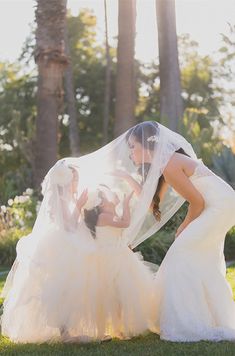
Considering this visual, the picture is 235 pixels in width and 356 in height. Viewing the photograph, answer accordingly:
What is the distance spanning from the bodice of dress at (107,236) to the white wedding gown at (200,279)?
0.49 m

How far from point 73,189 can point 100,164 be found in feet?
1.38

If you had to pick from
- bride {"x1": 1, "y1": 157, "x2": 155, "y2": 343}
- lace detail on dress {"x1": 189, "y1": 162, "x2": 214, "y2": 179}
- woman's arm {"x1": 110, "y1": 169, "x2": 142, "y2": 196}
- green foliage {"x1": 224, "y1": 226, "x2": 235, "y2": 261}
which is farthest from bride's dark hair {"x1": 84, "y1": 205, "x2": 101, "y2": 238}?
green foliage {"x1": 224, "y1": 226, "x2": 235, "y2": 261}

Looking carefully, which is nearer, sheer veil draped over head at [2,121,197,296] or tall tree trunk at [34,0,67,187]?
sheer veil draped over head at [2,121,197,296]

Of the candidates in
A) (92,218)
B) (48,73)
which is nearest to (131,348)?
(92,218)

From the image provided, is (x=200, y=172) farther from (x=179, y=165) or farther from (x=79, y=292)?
(x=79, y=292)

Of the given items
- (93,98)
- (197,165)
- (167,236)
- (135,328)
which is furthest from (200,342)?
(93,98)

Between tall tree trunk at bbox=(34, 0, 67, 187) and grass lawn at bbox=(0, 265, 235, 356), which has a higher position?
tall tree trunk at bbox=(34, 0, 67, 187)

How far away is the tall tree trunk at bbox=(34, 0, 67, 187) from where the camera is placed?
48.0 feet

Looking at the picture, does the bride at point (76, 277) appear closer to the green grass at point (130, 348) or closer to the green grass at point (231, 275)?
the green grass at point (130, 348)

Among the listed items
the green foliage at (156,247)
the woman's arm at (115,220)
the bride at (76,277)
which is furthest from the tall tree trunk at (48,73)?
the woman's arm at (115,220)

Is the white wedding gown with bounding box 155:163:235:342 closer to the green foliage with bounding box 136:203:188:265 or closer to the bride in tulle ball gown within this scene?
the bride in tulle ball gown

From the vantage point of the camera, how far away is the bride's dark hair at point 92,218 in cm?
579

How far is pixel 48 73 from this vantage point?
14.7 metres

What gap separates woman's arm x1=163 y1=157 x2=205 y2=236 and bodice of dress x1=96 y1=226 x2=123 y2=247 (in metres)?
0.62
